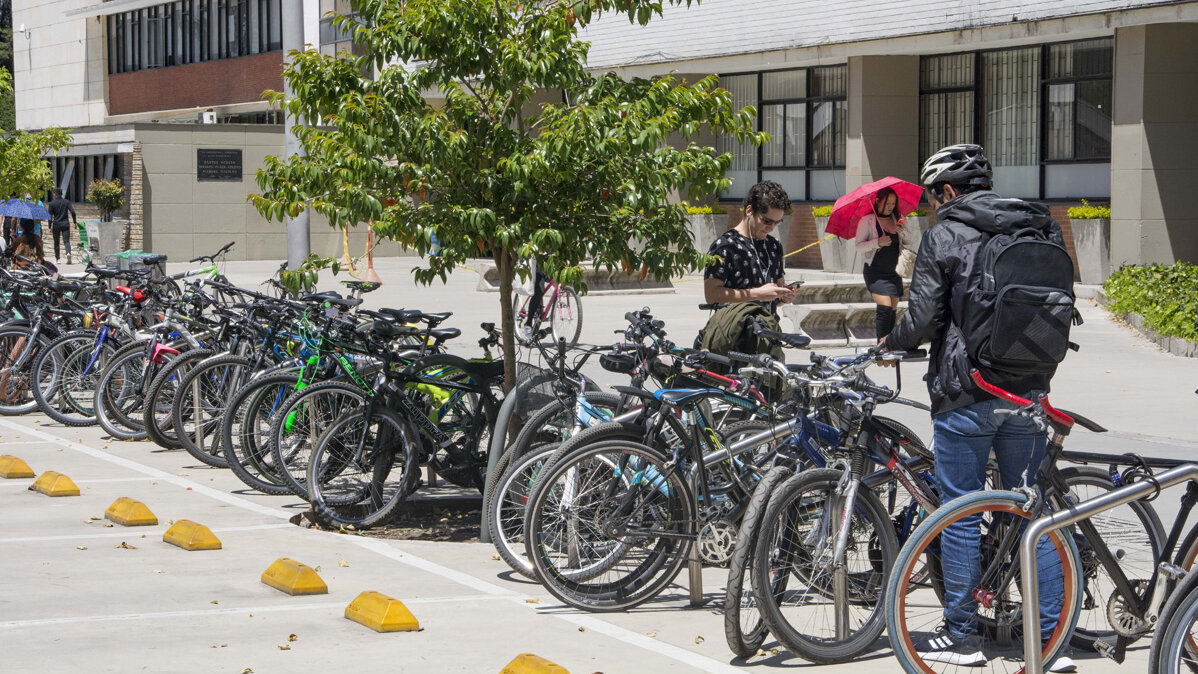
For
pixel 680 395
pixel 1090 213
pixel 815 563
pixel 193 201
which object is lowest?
pixel 815 563

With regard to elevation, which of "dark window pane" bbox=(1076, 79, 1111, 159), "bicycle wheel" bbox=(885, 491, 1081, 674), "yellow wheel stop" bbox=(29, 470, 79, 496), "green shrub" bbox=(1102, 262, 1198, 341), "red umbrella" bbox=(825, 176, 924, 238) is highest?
"dark window pane" bbox=(1076, 79, 1111, 159)

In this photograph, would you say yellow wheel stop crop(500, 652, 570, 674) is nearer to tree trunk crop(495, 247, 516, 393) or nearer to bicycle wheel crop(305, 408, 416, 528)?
bicycle wheel crop(305, 408, 416, 528)

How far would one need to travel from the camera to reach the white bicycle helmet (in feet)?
18.0

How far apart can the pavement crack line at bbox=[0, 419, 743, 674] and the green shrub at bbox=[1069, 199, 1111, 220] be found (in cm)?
1673

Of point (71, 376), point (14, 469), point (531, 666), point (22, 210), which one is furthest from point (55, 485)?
point (22, 210)

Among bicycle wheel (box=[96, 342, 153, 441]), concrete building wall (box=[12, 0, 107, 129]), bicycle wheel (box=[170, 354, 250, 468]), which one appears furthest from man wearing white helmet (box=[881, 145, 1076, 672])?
concrete building wall (box=[12, 0, 107, 129])

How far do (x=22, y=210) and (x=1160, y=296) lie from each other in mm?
14281

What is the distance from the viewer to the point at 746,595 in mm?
5465

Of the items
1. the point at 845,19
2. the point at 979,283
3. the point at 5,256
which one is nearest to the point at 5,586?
the point at 979,283

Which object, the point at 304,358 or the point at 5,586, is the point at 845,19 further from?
the point at 5,586

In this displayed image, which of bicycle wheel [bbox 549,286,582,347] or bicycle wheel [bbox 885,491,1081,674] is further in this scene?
bicycle wheel [bbox 549,286,582,347]

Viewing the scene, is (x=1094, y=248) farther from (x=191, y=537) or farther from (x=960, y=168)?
(x=960, y=168)

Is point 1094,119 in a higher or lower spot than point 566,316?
higher

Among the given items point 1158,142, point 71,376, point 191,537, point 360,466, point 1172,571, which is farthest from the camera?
point 1158,142
